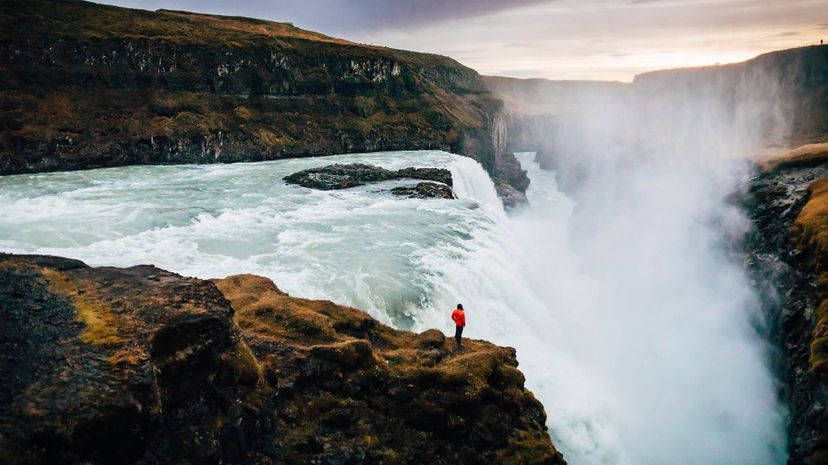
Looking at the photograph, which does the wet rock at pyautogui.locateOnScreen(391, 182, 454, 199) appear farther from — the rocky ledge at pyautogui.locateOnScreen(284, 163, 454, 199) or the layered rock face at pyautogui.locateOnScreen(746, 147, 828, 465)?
the layered rock face at pyautogui.locateOnScreen(746, 147, 828, 465)

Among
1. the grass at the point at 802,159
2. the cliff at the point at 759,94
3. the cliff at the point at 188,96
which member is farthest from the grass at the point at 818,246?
the cliff at the point at 759,94

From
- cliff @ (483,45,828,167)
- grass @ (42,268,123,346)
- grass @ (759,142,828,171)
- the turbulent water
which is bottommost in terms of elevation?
the turbulent water

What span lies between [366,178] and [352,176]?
1.69m

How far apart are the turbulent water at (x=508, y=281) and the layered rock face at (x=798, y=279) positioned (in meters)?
2.18

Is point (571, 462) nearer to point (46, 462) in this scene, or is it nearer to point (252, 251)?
point (46, 462)

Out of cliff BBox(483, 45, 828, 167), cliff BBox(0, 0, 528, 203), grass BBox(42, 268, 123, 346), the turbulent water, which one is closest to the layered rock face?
the turbulent water

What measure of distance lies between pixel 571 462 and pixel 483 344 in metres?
5.75

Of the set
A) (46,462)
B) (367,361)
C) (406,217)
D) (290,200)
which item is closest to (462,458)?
(367,361)

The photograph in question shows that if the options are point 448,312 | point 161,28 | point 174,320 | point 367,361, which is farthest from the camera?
point 161,28

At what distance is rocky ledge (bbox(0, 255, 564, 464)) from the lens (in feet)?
26.4

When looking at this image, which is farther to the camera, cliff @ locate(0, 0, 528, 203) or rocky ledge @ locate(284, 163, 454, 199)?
cliff @ locate(0, 0, 528, 203)

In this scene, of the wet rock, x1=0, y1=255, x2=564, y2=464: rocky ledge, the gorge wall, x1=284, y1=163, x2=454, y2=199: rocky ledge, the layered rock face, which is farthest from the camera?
x1=284, y1=163, x2=454, y2=199: rocky ledge

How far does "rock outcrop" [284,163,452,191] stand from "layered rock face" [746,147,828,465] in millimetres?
26684

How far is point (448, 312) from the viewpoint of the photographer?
21.1m
